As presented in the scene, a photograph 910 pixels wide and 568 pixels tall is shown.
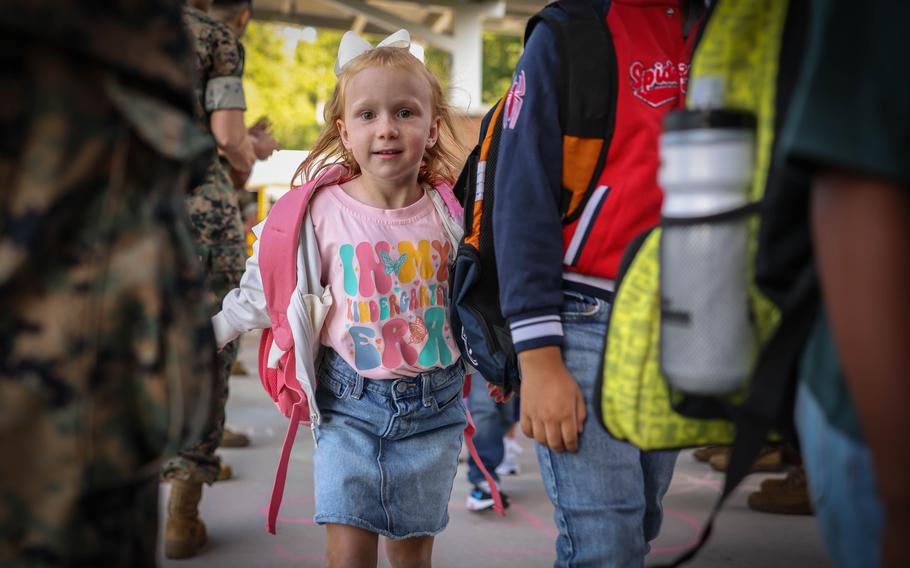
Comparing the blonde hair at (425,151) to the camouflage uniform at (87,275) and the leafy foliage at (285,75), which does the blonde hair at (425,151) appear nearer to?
the camouflage uniform at (87,275)

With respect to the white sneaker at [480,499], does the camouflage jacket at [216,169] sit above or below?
above

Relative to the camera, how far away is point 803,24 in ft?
4.18

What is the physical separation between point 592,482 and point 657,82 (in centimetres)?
88

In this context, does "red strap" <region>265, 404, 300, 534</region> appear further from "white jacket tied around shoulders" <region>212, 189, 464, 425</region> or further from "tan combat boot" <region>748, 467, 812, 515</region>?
"tan combat boot" <region>748, 467, 812, 515</region>

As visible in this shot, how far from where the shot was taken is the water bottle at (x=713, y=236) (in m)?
1.26

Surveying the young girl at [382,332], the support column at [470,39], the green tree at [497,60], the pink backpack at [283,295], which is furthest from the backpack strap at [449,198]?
the green tree at [497,60]

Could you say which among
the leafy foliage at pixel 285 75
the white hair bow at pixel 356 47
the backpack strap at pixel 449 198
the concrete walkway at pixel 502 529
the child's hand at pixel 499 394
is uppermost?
the leafy foliage at pixel 285 75

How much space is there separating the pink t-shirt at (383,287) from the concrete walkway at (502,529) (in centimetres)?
141

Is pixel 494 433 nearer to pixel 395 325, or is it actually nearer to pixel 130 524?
pixel 395 325

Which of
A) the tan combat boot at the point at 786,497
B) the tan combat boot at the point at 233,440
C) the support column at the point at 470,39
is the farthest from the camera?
the support column at the point at 470,39

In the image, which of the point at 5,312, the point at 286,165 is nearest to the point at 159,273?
the point at 5,312

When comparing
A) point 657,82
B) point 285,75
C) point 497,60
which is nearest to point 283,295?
point 657,82

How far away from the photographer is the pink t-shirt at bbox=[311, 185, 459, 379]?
267 cm

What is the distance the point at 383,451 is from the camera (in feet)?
8.75
